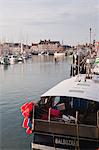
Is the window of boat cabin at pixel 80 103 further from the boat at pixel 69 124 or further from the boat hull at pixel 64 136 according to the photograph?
the boat hull at pixel 64 136

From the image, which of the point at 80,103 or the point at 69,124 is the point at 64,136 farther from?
the point at 80,103

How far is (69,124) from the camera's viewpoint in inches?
323

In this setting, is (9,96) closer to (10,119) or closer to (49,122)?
(10,119)

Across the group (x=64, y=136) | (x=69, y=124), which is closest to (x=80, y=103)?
(x=69, y=124)

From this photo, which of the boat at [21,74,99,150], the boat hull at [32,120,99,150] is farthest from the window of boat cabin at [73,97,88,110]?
the boat hull at [32,120,99,150]

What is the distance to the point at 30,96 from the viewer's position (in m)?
20.9

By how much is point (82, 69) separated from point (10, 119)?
8.21 meters

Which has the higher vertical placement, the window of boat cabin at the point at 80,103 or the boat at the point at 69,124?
the window of boat cabin at the point at 80,103

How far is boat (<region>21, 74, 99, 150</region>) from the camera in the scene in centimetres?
812

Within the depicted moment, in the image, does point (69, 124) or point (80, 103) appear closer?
point (69, 124)

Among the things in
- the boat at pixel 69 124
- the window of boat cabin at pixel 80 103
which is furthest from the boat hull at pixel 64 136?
the window of boat cabin at pixel 80 103

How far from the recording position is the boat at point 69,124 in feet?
26.7

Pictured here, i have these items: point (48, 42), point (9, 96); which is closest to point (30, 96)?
point (9, 96)

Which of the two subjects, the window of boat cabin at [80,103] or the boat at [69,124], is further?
the window of boat cabin at [80,103]
